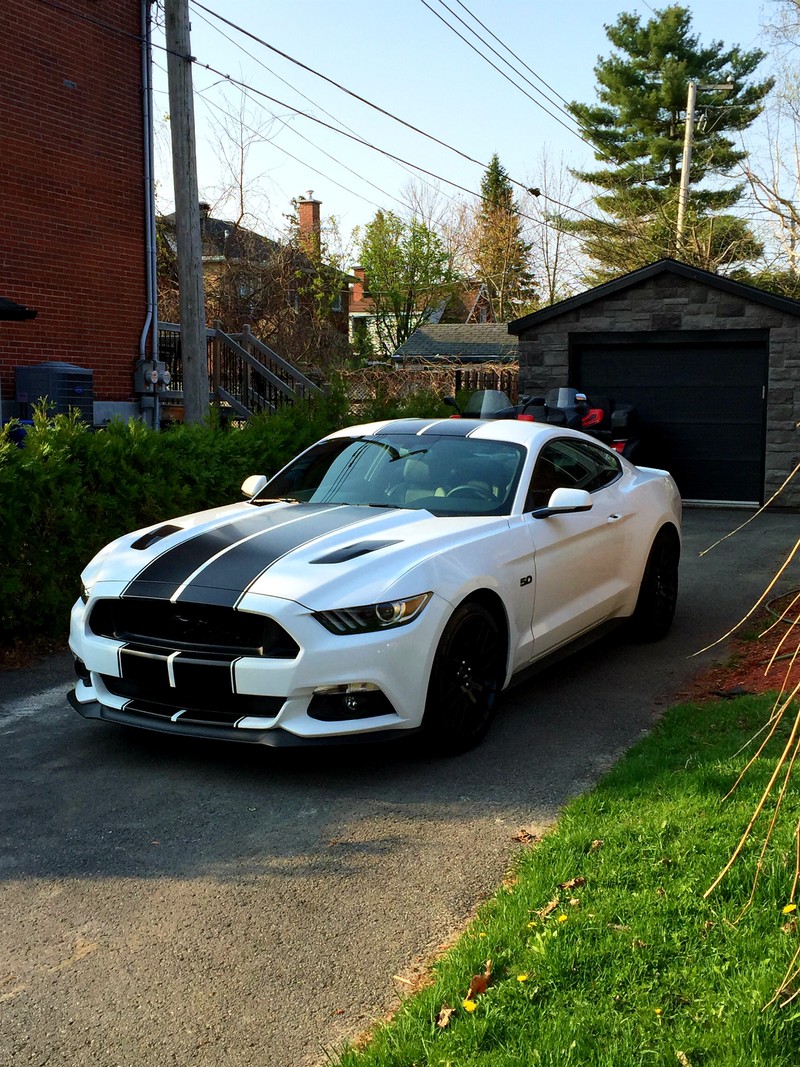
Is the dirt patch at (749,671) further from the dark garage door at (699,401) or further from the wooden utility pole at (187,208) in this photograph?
the dark garage door at (699,401)

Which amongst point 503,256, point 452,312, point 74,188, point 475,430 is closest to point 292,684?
point 475,430

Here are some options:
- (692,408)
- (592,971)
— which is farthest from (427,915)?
(692,408)

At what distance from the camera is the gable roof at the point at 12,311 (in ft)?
39.9

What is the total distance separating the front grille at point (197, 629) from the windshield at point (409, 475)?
142 centimetres

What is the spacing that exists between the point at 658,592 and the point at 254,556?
3355mm

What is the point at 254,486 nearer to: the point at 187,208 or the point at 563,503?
the point at 563,503

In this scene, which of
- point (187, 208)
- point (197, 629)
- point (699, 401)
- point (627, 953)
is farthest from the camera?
point (699, 401)

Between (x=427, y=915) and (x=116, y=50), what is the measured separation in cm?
1448

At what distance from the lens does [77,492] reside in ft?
24.1

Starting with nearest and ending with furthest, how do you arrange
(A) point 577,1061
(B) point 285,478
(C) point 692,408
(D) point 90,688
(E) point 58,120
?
(A) point 577,1061
(D) point 90,688
(B) point 285,478
(E) point 58,120
(C) point 692,408

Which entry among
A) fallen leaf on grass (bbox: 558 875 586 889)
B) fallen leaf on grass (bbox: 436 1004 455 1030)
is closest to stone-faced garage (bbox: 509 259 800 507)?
fallen leaf on grass (bbox: 558 875 586 889)

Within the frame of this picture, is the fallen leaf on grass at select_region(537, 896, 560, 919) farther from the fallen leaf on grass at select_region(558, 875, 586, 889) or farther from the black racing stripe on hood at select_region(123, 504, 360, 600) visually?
the black racing stripe on hood at select_region(123, 504, 360, 600)

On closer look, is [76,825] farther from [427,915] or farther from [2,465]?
[2,465]

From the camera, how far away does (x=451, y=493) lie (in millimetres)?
5883
